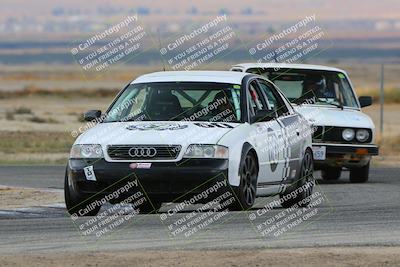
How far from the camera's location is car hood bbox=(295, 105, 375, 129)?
19594 millimetres

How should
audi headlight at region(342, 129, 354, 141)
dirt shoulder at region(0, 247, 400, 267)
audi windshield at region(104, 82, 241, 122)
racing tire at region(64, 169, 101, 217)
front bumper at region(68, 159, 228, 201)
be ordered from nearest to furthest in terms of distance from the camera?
dirt shoulder at region(0, 247, 400, 267) → front bumper at region(68, 159, 228, 201) → racing tire at region(64, 169, 101, 217) → audi windshield at region(104, 82, 241, 122) → audi headlight at region(342, 129, 354, 141)

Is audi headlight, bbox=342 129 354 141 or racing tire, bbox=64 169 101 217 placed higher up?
racing tire, bbox=64 169 101 217

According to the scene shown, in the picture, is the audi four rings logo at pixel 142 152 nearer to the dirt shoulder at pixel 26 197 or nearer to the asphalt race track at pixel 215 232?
the asphalt race track at pixel 215 232

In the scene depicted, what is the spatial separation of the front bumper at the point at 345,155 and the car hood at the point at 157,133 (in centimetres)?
607

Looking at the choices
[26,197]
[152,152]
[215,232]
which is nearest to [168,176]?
[152,152]

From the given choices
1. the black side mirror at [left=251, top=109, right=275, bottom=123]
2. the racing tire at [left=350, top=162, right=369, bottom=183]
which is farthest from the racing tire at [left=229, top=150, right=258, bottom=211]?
the racing tire at [left=350, top=162, right=369, bottom=183]

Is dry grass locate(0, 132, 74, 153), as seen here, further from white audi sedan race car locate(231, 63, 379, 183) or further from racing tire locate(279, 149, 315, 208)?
racing tire locate(279, 149, 315, 208)

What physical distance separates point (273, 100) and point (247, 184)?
6.64 ft

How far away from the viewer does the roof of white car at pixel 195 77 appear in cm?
1460

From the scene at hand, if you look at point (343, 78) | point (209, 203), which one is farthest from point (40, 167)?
point (209, 203)

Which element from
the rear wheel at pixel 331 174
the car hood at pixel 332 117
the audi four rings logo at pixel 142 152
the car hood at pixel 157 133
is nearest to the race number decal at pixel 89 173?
the car hood at pixel 157 133

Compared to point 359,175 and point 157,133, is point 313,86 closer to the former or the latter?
point 359,175

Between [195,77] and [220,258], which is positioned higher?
[195,77]

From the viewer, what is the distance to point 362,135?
1995 centimetres
